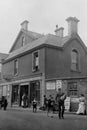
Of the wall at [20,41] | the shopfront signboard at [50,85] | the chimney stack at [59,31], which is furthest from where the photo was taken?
the wall at [20,41]

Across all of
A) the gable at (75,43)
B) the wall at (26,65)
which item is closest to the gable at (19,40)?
the wall at (26,65)

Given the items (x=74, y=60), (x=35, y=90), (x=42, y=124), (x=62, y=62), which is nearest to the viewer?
(x=42, y=124)

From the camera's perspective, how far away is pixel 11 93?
98.8ft

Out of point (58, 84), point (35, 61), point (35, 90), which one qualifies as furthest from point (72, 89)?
point (35, 61)

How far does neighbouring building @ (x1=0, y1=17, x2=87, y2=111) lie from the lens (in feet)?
73.4

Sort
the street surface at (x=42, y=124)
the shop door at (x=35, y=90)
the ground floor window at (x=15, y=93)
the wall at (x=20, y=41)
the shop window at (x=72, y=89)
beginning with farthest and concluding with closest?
1. the wall at (x=20, y=41)
2. the ground floor window at (x=15, y=93)
3. the shop door at (x=35, y=90)
4. the shop window at (x=72, y=89)
5. the street surface at (x=42, y=124)

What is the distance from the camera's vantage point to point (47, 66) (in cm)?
2422

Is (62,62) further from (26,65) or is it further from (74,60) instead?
(26,65)

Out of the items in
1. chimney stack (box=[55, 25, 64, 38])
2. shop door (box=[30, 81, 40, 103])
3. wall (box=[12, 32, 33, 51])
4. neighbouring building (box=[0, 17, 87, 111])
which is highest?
chimney stack (box=[55, 25, 64, 38])

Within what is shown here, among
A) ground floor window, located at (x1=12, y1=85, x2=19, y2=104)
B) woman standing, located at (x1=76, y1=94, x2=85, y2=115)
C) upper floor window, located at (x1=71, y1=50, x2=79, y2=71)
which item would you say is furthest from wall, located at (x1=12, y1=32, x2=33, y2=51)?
woman standing, located at (x1=76, y1=94, x2=85, y2=115)

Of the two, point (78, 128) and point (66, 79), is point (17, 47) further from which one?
point (78, 128)

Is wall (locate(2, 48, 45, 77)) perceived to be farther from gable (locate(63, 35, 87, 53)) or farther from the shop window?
the shop window

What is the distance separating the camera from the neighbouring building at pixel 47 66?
22359 millimetres

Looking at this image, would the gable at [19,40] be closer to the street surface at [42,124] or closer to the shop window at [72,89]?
the shop window at [72,89]
